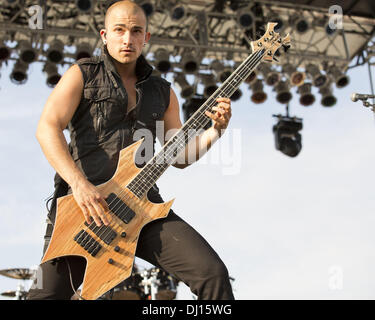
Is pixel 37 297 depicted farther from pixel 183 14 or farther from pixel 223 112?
pixel 183 14

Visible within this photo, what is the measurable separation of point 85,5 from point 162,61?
1667 mm

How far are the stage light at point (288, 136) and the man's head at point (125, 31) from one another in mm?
8240

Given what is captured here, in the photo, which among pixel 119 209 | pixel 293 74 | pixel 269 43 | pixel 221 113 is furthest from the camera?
pixel 293 74

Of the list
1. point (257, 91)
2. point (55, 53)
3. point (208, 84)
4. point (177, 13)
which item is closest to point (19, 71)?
point (55, 53)

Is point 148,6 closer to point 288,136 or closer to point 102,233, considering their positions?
point 288,136

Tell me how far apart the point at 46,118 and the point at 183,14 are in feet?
23.5

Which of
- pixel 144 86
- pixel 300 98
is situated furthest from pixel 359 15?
pixel 144 86

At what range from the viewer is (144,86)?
3.22 meters

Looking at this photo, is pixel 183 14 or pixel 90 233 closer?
pixel 90 233

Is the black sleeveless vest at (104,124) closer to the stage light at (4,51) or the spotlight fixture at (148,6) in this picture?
the spotlight fixture at (148,6)

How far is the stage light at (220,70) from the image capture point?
10531 mm

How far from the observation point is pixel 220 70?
10531 mm

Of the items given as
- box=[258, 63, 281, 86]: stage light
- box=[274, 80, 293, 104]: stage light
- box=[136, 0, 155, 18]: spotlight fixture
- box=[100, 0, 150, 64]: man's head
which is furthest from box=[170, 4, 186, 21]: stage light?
box=[100, 0, 150, 64]: man's head

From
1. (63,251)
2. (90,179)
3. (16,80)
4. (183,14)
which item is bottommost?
(63,251)
